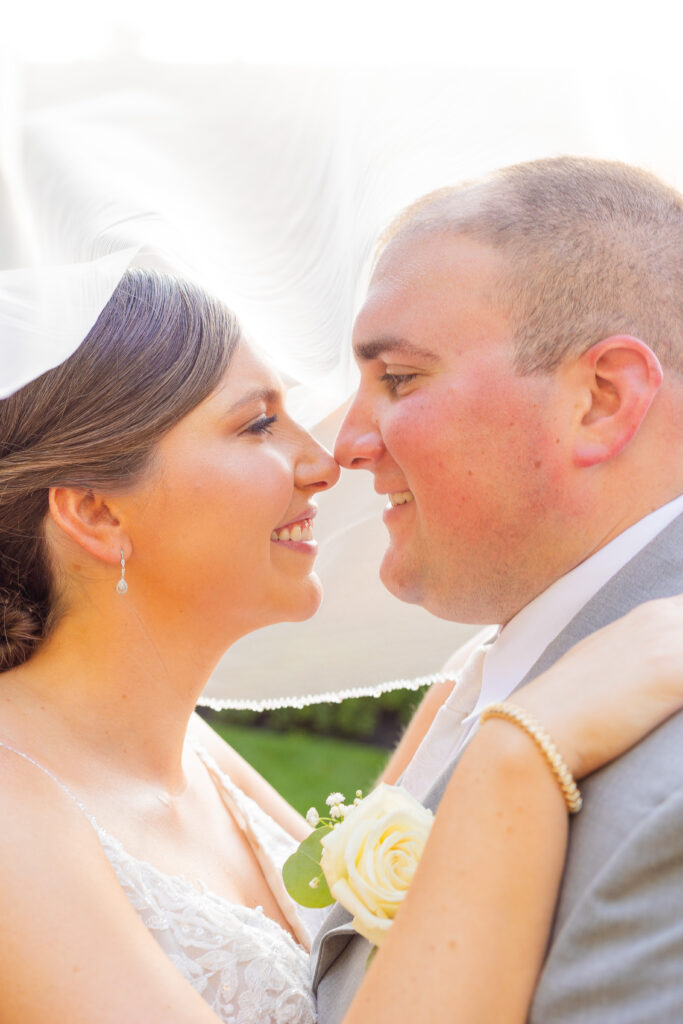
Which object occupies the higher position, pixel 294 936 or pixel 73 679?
pixel 73 679

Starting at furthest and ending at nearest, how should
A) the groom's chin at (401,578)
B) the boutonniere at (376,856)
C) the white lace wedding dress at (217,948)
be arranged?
the groom's chin at (401,578) < the white lace wedding dress at (217,948) < the boutonniere at (376,856)

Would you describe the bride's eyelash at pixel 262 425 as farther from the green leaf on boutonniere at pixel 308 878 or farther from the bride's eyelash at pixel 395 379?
the green leaf on boutonniere at pixel 308 878

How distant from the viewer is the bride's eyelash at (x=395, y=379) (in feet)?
9.68

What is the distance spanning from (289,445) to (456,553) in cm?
83

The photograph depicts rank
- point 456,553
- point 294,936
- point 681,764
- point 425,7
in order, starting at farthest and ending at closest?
1. point 294,936
2. point 425,7
3. point 456,553
4. point 681,764

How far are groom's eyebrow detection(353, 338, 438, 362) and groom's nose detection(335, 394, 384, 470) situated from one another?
0.14 m

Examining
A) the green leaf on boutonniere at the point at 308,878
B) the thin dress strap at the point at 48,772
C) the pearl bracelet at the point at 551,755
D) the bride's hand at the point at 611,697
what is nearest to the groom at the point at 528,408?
the green leaf on boutonniere at the point at 308,878

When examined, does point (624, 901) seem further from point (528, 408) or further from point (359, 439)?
point (359, 439)

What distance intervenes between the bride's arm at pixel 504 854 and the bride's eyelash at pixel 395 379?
1.10 metres

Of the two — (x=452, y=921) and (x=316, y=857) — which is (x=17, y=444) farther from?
(x=452, y=921)

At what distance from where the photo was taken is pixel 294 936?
345cm

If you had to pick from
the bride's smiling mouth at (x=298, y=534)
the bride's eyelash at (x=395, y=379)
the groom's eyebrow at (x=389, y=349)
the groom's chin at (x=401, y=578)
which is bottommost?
the groom's chin at (x=401, y=578)

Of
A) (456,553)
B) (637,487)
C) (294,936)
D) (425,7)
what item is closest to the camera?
(637,487)

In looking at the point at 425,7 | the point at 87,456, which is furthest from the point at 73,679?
the point at 425,7
